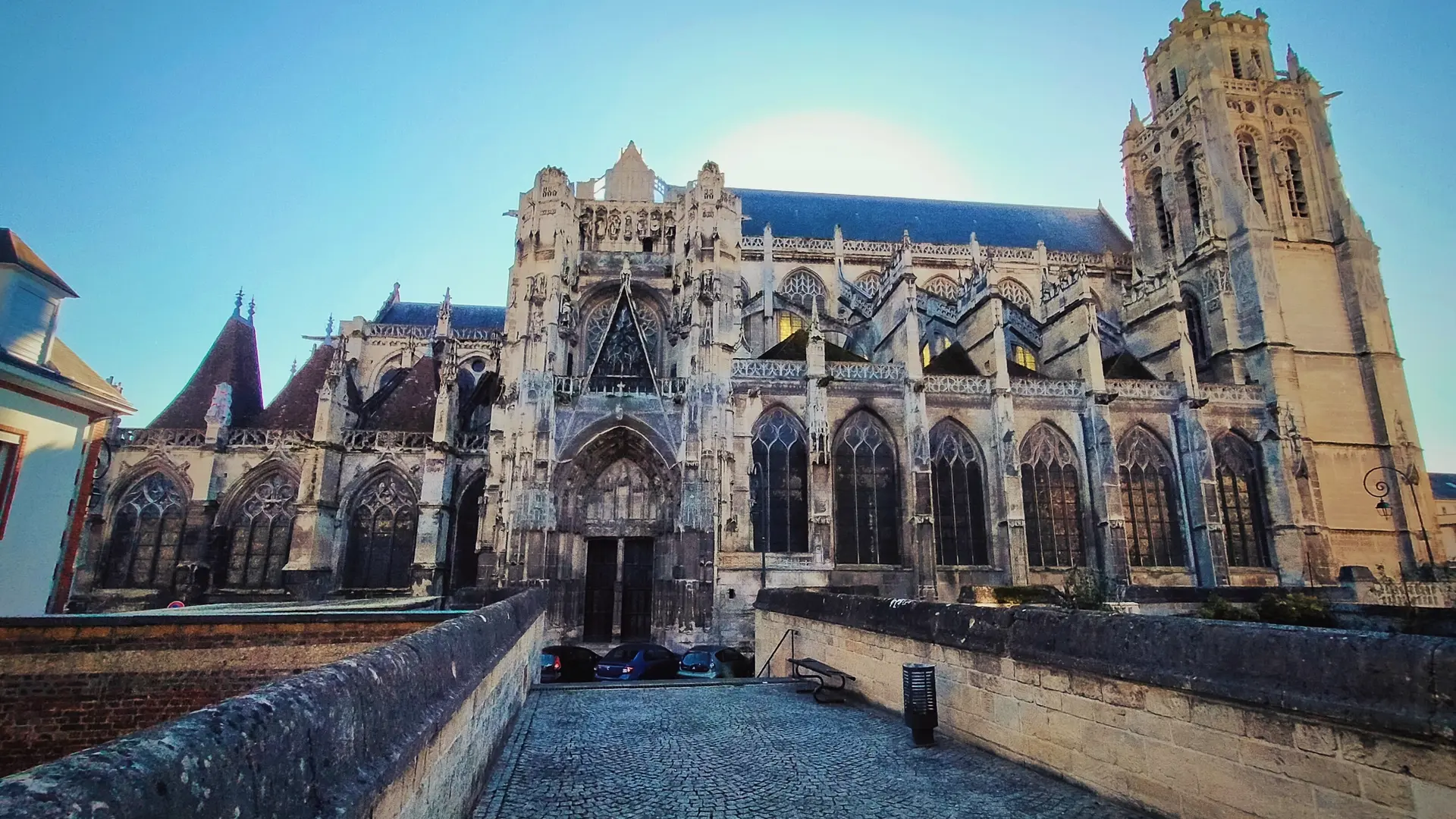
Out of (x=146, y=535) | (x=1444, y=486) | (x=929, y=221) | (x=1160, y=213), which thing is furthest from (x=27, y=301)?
(x=1444, y=486)

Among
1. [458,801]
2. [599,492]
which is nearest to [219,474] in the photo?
[599,492]

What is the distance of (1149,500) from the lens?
22719 mm

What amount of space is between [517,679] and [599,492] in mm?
12151

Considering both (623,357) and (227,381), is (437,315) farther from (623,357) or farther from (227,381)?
(623,357)

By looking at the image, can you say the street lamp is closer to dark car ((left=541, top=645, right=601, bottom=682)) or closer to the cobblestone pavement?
the cobblestone pavement

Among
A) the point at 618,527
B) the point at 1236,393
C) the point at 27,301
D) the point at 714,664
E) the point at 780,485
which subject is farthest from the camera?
the point at 1236,393

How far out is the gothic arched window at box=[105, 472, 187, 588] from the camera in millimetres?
21453

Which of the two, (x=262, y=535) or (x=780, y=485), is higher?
(x=780, y=485)

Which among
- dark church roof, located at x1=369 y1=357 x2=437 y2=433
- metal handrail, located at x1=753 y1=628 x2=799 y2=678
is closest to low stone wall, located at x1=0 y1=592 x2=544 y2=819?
metal handrail, located at x1=753 y1=628 x2=799 y2=678

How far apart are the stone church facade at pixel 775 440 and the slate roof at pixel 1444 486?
33.0 metres

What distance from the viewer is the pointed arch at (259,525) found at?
2175 centimetres

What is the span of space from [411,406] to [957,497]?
19.5 meters

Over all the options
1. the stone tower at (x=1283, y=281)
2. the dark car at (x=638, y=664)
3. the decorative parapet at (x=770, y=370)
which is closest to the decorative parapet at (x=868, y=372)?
the decorative parapet at (x=770, y=370)

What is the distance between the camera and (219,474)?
22.1 metres
